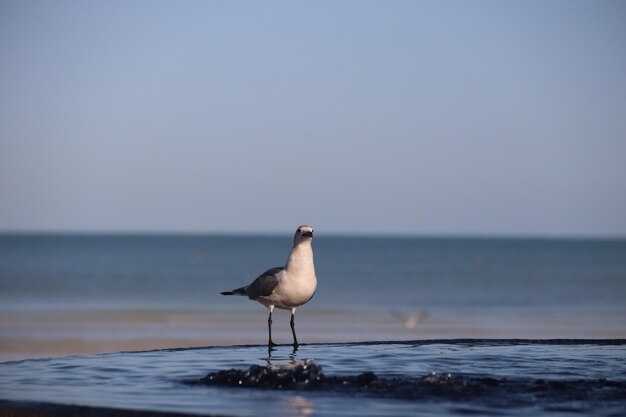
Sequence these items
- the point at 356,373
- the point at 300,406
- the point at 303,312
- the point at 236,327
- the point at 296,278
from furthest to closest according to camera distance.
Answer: the point at 303,312 → the point at 236,327 → the point at 296,278 → the point at 356,373 → the point at 300,406

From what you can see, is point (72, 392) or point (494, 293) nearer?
point (72, 392)

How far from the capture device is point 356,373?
1012 cm

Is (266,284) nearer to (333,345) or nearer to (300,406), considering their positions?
(333,345)

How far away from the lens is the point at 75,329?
2392cm

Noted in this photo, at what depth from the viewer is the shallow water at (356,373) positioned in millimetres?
8500

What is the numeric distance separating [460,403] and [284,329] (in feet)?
43.6

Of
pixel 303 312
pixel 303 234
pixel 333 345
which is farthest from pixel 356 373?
pixel 303 312

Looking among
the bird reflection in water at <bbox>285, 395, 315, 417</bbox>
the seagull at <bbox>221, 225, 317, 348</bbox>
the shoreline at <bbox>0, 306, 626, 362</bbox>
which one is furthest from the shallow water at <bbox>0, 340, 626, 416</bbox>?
the shoreline at <bbox>0, 306, 626, 362</bbox>

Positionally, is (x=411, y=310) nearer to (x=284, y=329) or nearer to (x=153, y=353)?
(x=284, y=329)

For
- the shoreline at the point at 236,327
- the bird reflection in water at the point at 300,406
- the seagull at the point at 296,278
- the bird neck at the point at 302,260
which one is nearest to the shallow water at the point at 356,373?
the bird reflection in water at the point at 300,406

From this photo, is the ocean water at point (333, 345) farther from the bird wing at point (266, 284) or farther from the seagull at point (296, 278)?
the bird wing at point (266, 284)

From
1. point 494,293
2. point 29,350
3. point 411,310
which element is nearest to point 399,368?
point 29,350

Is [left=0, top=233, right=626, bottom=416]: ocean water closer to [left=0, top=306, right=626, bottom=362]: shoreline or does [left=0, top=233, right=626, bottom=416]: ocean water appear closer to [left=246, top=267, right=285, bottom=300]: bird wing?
[left=0, top=306, right=626, bottom=362]: shoreline

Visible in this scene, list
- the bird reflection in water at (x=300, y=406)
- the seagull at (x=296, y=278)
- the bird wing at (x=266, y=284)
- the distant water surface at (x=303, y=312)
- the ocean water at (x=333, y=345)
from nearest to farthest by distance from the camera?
the bird reflection in water at (x=300, y=406) < the ocean water at (x=333, y=345) < the seagull at (x=296, y=278) < the bird wing at (x=266, y=284) < the distant water surface at (x=303, y=312)
